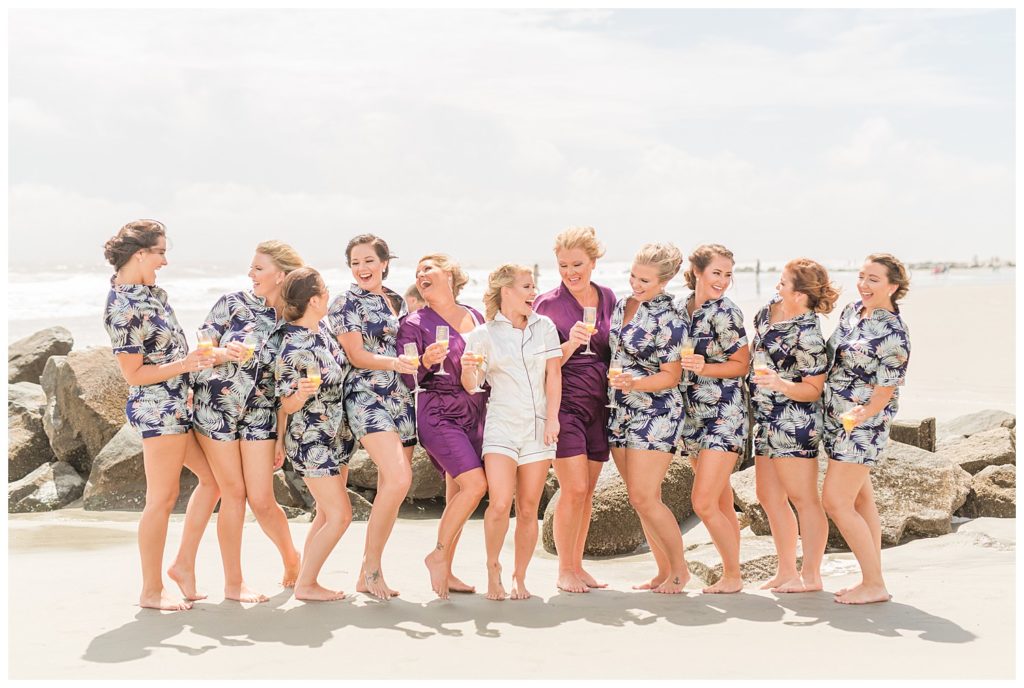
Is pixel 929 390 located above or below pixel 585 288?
below

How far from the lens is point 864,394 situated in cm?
668

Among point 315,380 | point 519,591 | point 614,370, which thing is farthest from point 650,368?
point 315,380

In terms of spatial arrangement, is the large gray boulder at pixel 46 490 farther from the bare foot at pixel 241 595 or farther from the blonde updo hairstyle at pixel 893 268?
the blonde updo hairstyle at pixel 893 268

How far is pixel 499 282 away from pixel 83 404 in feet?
21.5

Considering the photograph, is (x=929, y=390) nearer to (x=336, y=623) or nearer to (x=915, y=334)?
(x=915, y=334)

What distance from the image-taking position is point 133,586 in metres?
7.20

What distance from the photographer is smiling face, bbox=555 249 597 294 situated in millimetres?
6984

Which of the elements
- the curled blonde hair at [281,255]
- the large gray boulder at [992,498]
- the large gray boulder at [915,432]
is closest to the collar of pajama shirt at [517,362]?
the curled blonde hair at [281,255]

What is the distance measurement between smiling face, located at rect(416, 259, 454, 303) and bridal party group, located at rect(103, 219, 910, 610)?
0.5 inches

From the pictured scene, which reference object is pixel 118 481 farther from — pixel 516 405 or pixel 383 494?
pixel 516 405

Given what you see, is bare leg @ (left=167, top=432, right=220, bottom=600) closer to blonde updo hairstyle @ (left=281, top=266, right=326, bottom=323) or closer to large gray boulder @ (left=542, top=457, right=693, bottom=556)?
blonde updo hairstyle @ (left=281, top=266, right=326, bottom=323)

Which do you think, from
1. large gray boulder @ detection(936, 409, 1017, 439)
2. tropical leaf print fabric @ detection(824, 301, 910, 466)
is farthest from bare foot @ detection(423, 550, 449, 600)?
large gray boulder @ detection(936, 409, 1017, 439)

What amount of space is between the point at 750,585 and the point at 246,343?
3.96 metres

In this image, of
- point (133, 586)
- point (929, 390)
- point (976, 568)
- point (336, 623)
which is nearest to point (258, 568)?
point (133, 586)
